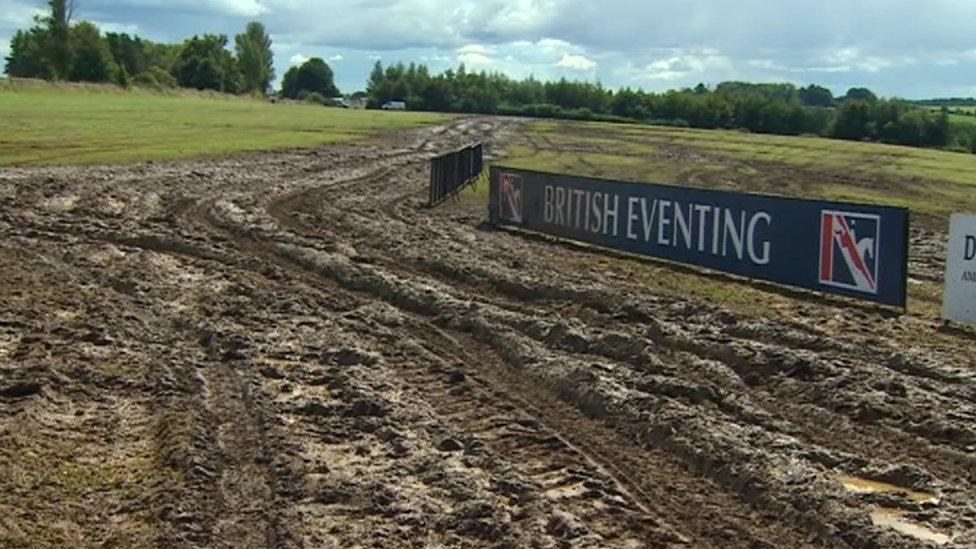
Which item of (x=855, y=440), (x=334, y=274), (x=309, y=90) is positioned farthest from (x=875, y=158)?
(x=309, y=90)

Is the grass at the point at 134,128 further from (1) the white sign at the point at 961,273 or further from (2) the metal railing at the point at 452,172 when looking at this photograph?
(1) the white sign at the point at 961,273

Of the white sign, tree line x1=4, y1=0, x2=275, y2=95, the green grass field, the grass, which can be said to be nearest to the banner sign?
the white sign

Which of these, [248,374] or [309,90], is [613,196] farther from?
[309,90]

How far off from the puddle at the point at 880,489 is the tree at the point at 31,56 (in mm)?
113644

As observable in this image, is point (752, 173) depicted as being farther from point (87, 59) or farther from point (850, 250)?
point (87, 59)

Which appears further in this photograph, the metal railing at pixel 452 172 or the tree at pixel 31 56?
the tree at pixel 31 56

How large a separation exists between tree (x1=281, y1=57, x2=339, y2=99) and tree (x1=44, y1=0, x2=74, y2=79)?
189ft

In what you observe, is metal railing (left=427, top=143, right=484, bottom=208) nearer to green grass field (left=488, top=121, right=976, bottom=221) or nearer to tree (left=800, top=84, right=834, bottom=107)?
green grass field (left=488, top=121, right=976, bottom=221)

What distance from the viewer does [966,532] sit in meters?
7.12

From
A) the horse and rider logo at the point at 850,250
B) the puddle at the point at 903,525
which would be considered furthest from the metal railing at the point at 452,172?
the puddle at the point at 903,525

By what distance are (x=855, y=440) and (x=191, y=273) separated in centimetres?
958

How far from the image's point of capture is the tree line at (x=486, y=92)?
3600 inches

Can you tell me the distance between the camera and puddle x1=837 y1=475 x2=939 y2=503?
7820mm

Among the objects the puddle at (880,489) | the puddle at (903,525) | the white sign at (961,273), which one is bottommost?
the puddle at (903,525)
